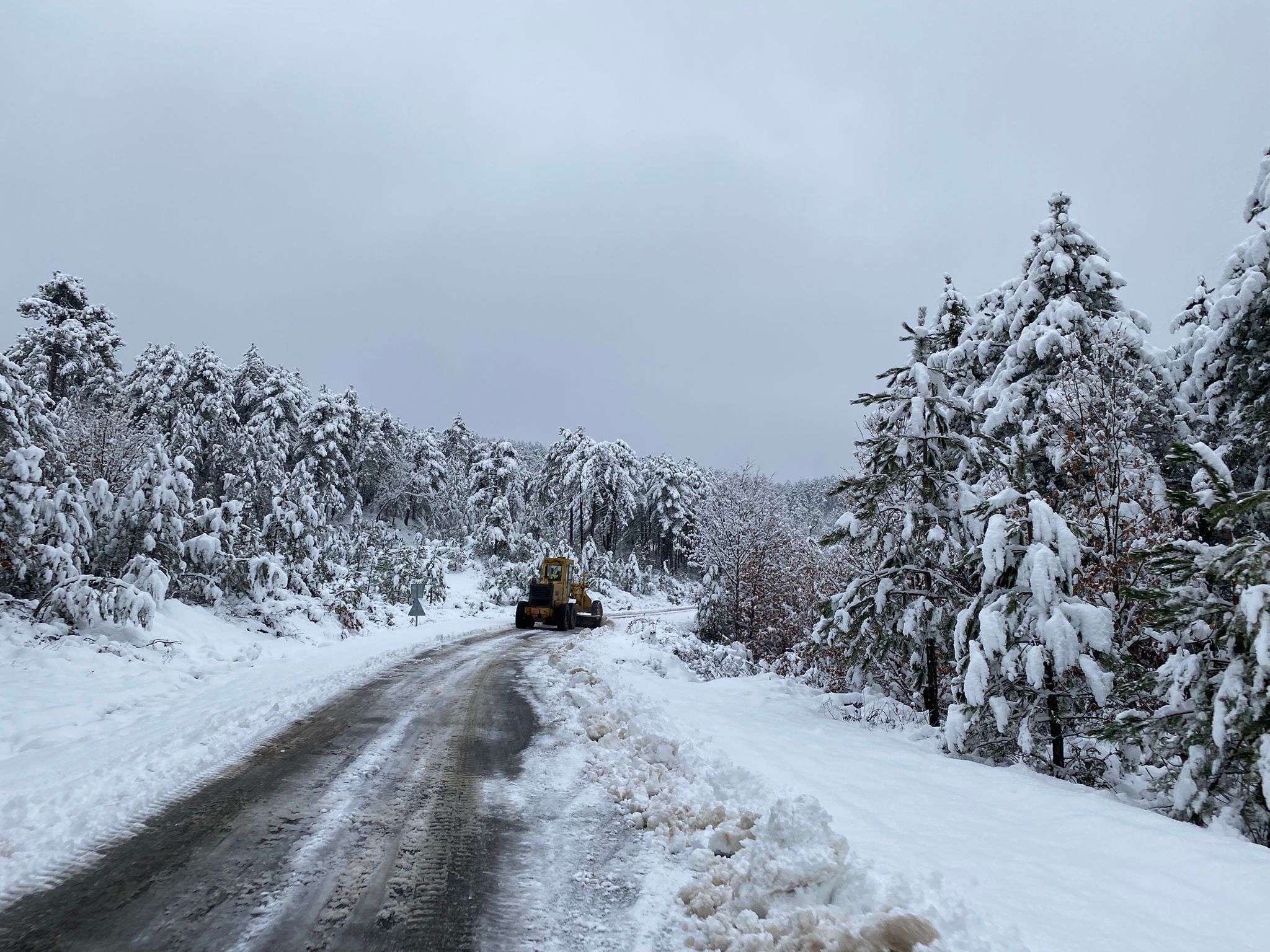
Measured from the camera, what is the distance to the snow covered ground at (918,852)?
2.98 m

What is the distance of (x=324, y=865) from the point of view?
3.99 meters

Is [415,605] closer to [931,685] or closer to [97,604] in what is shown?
[97,604]

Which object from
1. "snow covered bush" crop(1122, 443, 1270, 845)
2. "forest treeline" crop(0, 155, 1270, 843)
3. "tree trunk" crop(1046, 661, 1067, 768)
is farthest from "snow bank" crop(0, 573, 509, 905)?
"tree trunk" crop(1046, 661, 1067, 768)

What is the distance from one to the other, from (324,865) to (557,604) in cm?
2223

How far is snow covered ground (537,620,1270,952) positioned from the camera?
2.98 metres

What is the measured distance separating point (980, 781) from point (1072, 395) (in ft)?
18.2

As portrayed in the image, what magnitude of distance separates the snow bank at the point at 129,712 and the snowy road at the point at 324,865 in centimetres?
38

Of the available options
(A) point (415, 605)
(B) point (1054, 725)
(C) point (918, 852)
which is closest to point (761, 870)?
(C) point (918, 852)

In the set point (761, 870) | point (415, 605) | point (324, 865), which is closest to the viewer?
point (761, 870)

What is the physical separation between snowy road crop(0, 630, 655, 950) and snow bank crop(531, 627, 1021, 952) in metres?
0.50

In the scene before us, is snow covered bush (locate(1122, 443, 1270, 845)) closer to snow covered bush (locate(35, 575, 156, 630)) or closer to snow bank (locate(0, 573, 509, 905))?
snow bank (locate(0, 573, 509, 905))

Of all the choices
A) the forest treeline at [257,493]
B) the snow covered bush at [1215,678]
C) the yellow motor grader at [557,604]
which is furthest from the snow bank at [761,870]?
the yellow motor grader at [557,604]

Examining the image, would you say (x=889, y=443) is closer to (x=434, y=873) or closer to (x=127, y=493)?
(x=434, y=873)

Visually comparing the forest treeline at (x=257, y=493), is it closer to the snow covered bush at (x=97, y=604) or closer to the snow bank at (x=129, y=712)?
the snow covered bush at (x=97, y=604)
